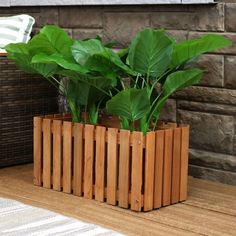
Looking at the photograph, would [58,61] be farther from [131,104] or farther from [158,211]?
[158,211]

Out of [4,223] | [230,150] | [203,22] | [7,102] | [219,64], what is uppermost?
[203,22]

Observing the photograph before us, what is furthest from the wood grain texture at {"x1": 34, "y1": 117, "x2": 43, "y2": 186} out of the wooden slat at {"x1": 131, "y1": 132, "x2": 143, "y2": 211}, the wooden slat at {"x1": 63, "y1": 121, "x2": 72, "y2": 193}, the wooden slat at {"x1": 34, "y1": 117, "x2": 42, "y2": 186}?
the wooden slat at {"x1": 131, "y1": 132, "x2": 143, "y2": 211}

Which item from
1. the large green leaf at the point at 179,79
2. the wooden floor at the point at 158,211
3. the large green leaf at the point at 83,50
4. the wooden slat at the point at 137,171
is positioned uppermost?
the large green leaf at the point at 83,50

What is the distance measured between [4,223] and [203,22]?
3.64ft

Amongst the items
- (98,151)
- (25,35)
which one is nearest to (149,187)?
(98,151)

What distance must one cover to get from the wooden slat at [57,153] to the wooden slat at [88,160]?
138 mm

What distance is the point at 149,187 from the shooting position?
204 centimetres

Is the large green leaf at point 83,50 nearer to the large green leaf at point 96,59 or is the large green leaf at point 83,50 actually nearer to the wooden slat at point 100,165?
the large green leaf at point 96,59

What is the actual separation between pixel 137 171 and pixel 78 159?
0.28 meters

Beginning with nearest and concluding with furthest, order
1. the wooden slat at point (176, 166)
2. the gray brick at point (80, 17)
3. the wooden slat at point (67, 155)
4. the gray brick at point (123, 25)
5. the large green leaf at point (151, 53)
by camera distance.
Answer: the large green leaf at point (151, 53)
the wooden slat at point (176, 166)
the wooden slat at point (67, 155)
the gray brick at point (123, 25)
the gray brick at point (80, 17)

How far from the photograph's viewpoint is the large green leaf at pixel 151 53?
6.58ft

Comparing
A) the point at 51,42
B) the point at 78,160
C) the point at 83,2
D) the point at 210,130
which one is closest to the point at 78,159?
the point at 78,160

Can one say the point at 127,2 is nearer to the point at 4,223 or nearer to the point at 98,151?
the point at 98,151

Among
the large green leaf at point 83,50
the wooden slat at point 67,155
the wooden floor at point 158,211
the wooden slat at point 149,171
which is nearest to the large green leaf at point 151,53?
the large green leaf at point 83,50
